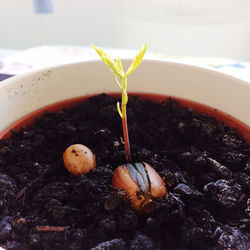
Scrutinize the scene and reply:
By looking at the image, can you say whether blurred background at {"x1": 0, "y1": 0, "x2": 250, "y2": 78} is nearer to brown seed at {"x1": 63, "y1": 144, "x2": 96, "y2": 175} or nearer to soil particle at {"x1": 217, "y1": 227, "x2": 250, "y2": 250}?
brown seed at {"x1": 63, "y1": 144, "x2": 96, "y2": 175}

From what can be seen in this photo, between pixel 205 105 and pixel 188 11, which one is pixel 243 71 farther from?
pixel 188 11

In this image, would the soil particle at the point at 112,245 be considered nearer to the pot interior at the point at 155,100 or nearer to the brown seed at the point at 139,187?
the brown seed at the point at 139,187

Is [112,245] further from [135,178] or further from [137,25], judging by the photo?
[137,25]

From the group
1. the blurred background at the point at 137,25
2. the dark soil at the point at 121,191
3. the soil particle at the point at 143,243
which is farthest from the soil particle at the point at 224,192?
the blurred background at the point at 137,25

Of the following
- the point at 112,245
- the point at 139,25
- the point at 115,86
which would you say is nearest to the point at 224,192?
the point at 112,245

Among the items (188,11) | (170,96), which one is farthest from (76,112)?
(188,11)

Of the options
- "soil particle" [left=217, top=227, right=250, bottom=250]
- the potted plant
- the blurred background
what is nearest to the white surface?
the potted plant
